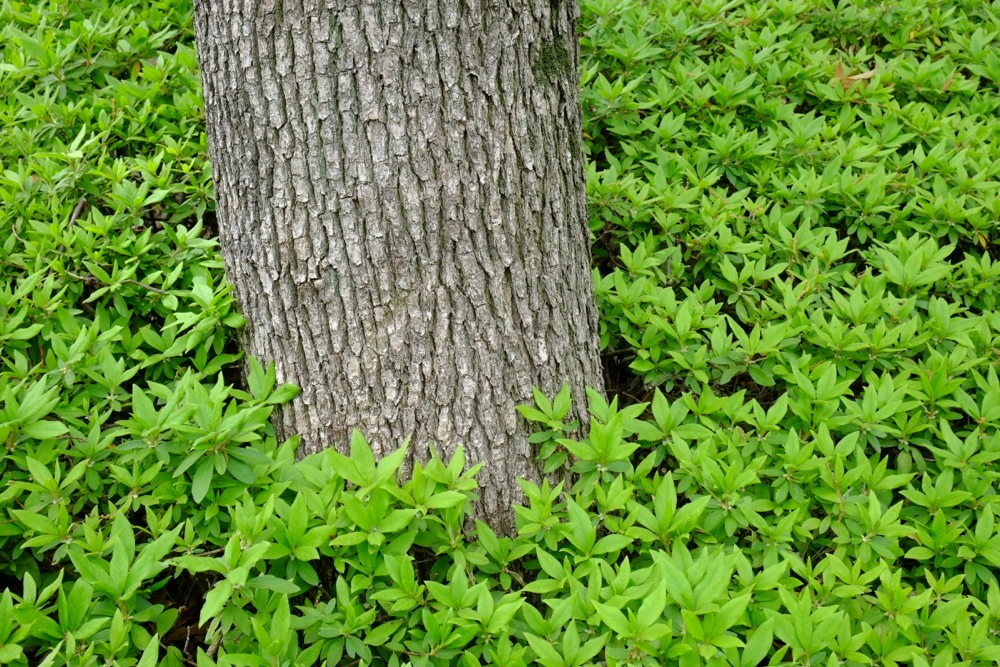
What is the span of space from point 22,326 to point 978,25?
4676mm

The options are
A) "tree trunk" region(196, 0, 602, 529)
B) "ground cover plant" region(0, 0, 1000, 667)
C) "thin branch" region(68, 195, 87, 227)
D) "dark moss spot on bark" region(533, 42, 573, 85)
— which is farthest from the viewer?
"thin branch" region(68, 195, 87, 227)

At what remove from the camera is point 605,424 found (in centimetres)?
214

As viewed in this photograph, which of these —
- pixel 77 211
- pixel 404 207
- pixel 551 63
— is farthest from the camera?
pixel 77 211

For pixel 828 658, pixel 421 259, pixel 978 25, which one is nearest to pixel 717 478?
pixel 828 658

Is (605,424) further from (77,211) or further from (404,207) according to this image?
(77,211)

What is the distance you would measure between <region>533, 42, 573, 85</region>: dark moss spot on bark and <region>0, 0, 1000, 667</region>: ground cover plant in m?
0.75

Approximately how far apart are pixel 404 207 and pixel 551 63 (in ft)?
1.88

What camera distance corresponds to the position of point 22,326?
7.99 ft

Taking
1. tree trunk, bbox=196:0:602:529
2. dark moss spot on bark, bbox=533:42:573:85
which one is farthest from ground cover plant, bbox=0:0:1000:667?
dark moss spot on bark, bbox=533:42:573:85

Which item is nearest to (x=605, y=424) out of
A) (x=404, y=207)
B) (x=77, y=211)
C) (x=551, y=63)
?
(x=404, y=207)

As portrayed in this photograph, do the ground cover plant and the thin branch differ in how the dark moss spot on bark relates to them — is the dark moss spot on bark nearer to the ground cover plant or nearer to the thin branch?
the ground cover plant

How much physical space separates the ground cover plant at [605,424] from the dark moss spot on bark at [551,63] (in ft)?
2.45

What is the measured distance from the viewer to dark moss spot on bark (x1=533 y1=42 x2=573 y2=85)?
82.6 inches

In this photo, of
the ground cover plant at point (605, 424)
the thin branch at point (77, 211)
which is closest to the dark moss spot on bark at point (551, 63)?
the ground cover plant at point (605, 424)
